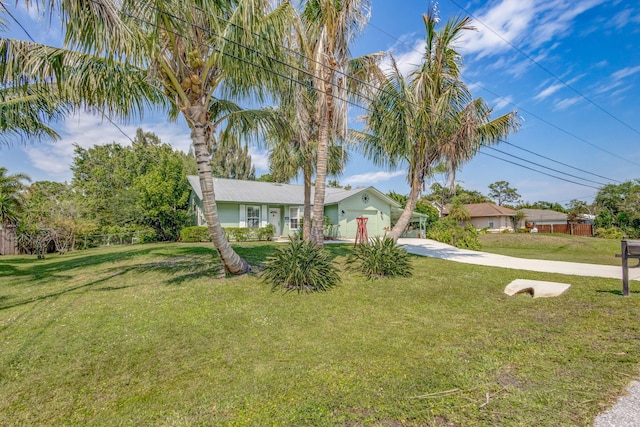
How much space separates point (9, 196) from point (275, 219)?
1363cm

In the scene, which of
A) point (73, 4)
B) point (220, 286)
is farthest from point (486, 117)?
point (73, 4)

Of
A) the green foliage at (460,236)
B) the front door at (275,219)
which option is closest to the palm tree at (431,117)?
the green foliage at (460,236)

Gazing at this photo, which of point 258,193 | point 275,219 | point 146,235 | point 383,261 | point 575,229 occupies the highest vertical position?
point 258,193

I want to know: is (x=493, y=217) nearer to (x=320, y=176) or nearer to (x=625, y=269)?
(x=625, y=269)

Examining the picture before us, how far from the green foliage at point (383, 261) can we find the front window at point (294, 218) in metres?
12.4

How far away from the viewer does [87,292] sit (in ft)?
22.6

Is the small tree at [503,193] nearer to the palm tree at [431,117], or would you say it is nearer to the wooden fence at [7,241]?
the palm tree at [431,117]

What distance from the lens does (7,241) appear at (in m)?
16.1

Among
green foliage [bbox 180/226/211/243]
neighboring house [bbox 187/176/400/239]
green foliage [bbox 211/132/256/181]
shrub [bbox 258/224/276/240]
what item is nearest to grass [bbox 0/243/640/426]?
green foliage [bbox 180/226/211/243]

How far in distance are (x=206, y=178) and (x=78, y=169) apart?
28849mm

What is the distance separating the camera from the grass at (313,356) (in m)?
2.65

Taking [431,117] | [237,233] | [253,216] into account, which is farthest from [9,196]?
[431,117]

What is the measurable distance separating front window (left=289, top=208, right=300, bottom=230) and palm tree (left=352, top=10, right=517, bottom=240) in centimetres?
1112

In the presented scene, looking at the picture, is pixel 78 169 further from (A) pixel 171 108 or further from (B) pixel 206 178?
(B) pixel 206 178
